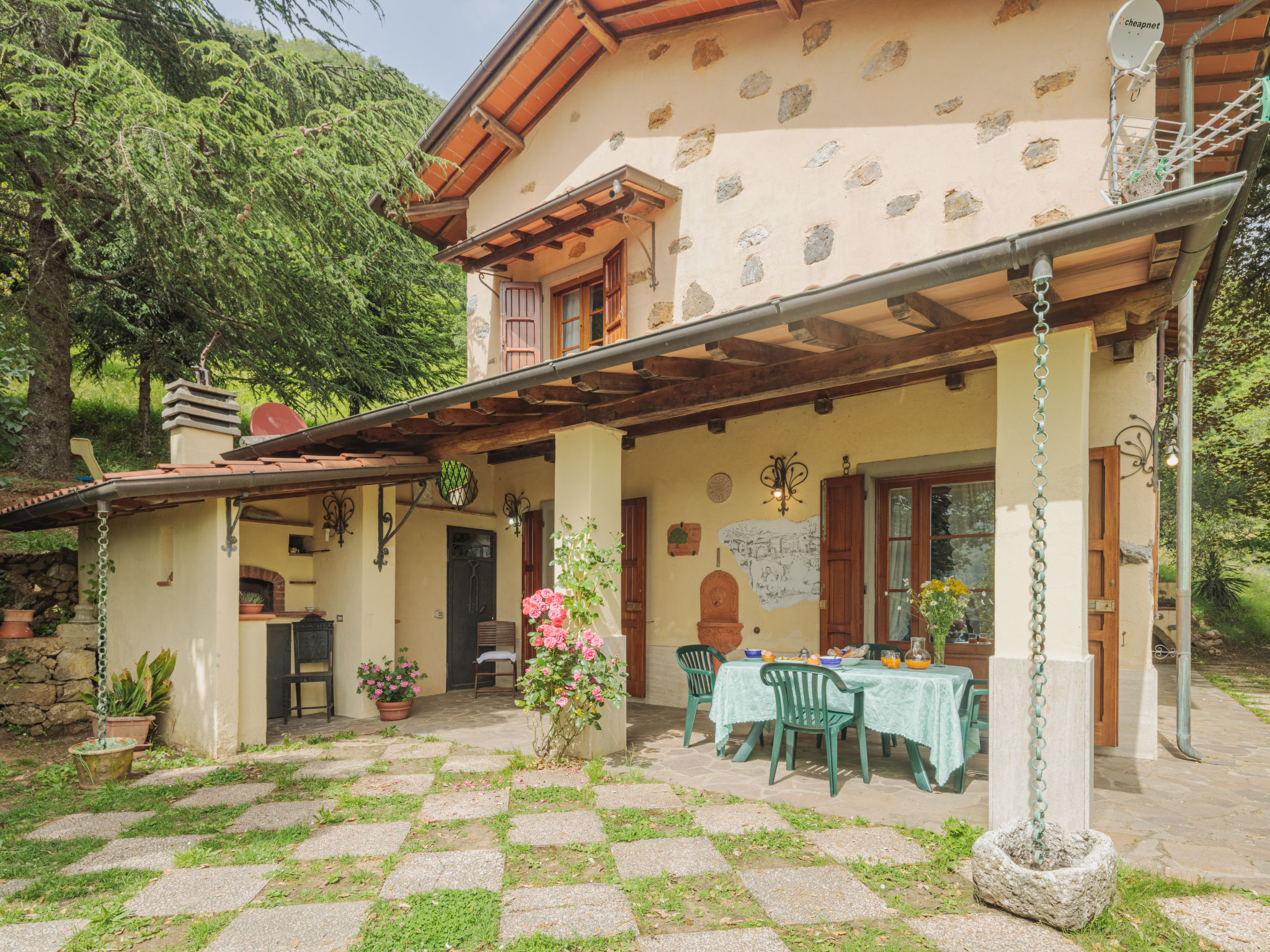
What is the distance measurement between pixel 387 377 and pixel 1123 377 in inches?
374

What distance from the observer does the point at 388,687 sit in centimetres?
663

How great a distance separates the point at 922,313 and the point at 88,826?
5048mm

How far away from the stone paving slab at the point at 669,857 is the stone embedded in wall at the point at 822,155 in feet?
16.2

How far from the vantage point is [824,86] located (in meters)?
5.78

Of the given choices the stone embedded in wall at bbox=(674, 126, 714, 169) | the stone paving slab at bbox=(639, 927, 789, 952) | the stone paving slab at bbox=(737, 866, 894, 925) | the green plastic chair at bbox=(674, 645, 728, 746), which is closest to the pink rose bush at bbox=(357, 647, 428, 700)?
the green plastic chair at bbox=(674, 645, 728, 746)

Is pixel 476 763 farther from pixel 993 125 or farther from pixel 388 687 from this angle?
pixel 993 125

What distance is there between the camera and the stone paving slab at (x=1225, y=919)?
2549mm

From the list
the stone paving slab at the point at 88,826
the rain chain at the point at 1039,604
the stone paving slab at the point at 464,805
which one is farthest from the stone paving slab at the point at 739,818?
the stone paving slab at the point at 88,826

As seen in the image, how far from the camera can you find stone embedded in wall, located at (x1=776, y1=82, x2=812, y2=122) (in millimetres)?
5883

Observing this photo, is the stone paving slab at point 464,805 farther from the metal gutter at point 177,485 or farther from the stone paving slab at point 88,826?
the metal gutter at point 177,485

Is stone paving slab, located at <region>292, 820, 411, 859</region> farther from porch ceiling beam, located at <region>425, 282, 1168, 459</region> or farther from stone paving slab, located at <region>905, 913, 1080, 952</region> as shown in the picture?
porch ceiling beam, located at <region>425, 282, 1168, 459</region>

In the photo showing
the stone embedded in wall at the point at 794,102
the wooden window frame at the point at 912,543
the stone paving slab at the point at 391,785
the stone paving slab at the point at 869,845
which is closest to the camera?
the stone paving slab at the point at 869,845

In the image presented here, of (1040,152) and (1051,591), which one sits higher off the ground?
(1040,152)

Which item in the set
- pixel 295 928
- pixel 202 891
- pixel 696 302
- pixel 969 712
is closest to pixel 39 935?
pixel 202 891
